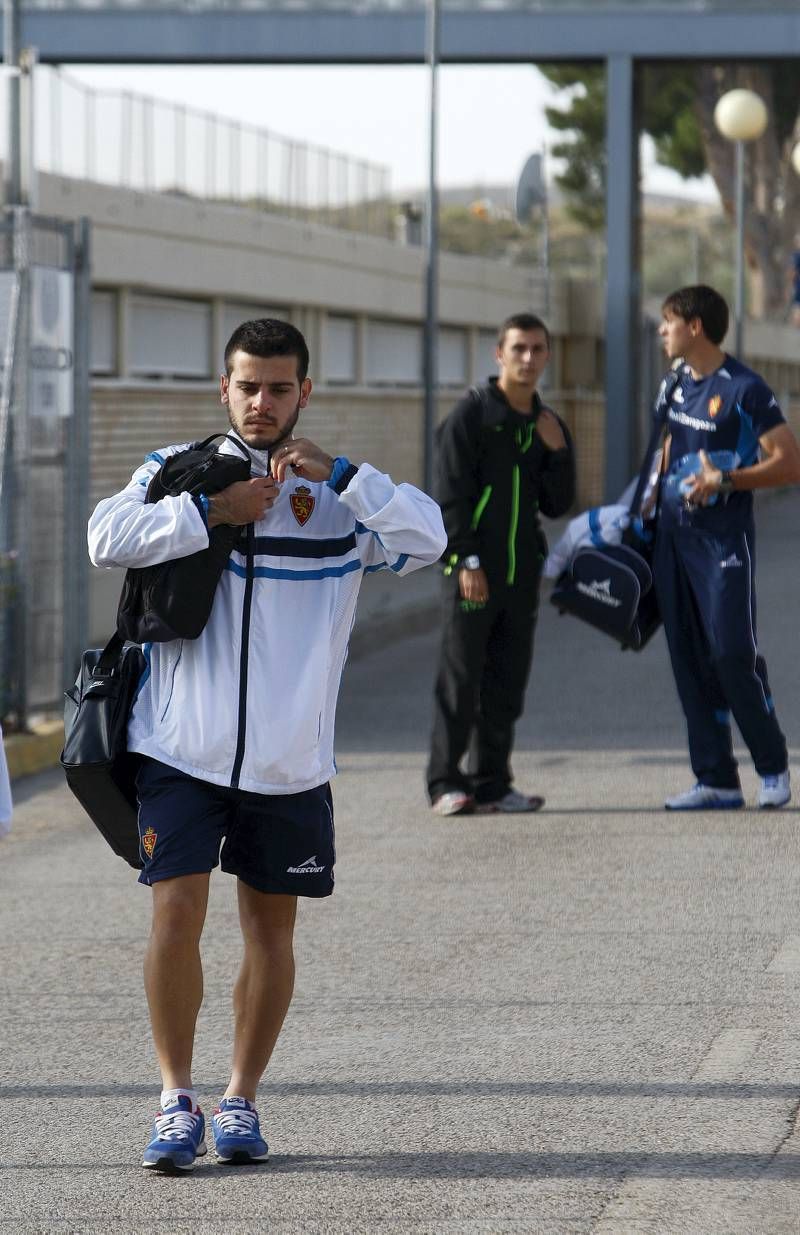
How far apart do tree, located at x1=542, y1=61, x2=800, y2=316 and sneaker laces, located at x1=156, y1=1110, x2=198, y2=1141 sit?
144ft

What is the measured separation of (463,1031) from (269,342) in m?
2.01

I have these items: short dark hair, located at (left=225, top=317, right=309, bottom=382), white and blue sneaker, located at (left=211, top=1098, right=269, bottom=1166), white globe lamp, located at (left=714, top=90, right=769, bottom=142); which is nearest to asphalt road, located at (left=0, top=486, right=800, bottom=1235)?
white and blue sneaker, located at (left=211, top=1098, right=269, bottom=1166)

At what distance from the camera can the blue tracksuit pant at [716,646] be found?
8.41 m

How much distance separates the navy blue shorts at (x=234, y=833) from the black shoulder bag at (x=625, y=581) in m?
4.19

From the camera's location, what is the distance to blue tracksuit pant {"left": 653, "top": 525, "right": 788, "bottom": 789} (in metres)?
8.41

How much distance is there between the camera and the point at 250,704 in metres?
4.49

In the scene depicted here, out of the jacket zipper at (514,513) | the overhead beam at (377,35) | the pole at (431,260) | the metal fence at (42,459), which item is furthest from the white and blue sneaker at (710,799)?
the overhead beam at (377,35)

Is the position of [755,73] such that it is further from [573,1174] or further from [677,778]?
[573,1174]

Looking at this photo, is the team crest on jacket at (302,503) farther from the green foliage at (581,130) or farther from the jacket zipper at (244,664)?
the green foliage at (581,130)

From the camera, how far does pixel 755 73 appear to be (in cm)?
4762

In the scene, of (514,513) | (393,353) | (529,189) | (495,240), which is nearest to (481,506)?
(514,513)

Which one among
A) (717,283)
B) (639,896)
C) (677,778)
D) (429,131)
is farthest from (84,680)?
(717,283)

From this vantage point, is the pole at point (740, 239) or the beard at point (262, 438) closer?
the beard at point (262, 438)

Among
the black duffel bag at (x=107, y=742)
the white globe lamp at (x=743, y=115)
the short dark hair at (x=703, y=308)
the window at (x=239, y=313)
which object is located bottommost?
the black duffel bag at (x=107, y=742)
